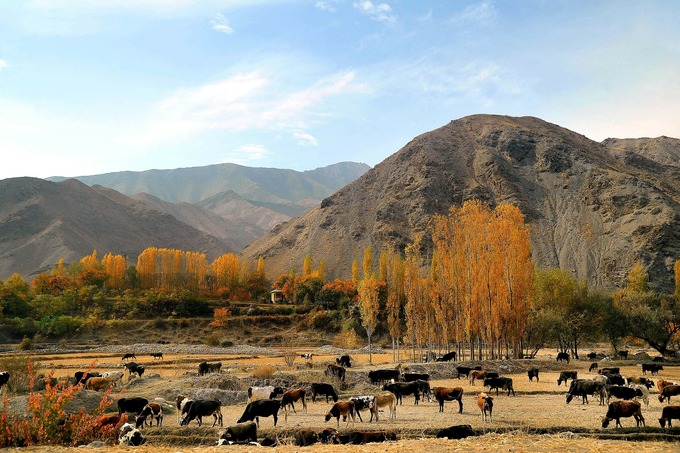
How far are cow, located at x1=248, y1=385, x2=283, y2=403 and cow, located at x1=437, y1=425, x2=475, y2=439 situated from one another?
31.0 ft

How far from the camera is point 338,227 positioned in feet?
483

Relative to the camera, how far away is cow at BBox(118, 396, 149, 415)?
62.7ft

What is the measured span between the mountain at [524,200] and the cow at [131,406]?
108 meters

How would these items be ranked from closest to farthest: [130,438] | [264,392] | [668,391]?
[130,438], [668,391], [264,392]

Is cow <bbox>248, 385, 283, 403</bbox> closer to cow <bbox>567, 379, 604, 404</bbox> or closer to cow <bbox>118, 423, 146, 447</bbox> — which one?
cow <bbox>118, 423, 146, 447</bbox>

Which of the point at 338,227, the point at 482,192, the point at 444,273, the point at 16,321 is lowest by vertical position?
the point at 16,321

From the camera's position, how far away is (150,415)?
1819 cm

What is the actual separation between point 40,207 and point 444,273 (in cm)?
20510

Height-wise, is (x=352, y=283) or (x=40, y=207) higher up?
(x=40, y=207)

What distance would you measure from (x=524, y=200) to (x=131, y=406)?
13792cm

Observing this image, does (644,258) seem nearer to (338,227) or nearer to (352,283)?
(352,283)

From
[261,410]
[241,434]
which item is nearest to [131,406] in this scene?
[261,410]

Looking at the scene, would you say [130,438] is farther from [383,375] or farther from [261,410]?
[383,375]

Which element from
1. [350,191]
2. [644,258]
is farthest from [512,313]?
[350,191]
